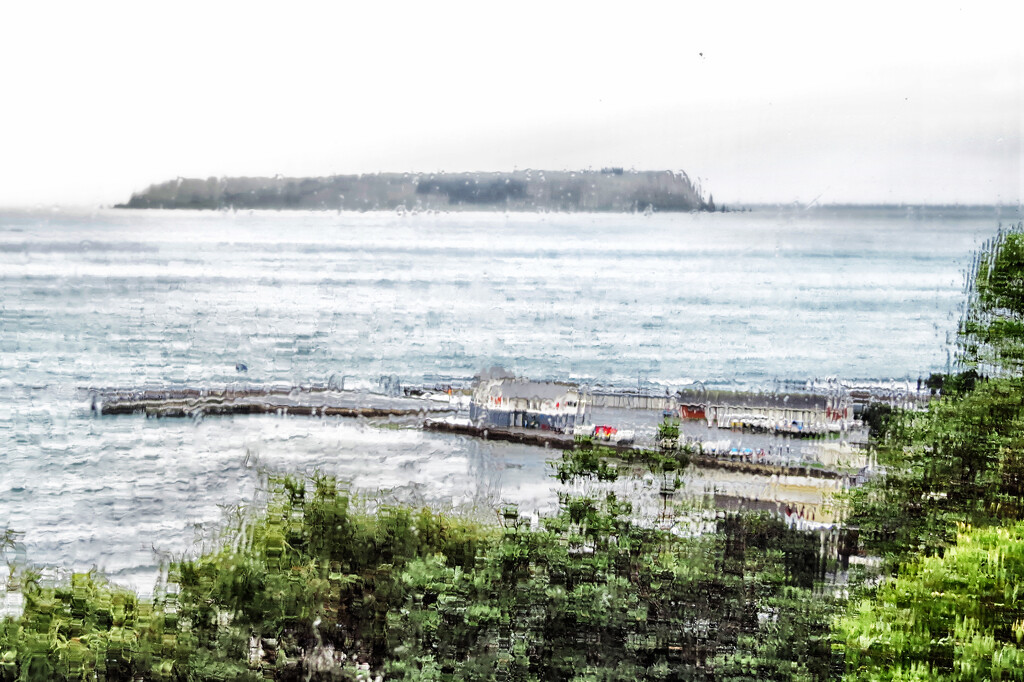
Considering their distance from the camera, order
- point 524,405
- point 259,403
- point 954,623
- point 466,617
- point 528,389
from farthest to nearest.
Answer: point 259,403, point 528,389, point 524,405, point 466,617, point 954,623

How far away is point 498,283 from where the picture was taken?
52.6 meters

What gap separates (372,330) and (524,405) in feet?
52.8

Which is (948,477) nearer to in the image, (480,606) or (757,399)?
(480,606)

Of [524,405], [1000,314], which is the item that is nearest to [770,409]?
[524,405]

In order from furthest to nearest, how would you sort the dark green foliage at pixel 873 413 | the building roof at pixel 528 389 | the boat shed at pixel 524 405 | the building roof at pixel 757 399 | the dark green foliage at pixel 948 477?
the building roof at pixel 757 399 → the building roof at pixel 528 389 → the boat shed at pixel 524 405 → the dark green foliage at pixel 873 413 → the dark green foliage at pixel 948 477

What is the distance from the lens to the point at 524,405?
30578mm

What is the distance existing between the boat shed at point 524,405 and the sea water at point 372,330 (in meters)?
1.87

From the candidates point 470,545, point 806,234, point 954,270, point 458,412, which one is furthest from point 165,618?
point 806,234

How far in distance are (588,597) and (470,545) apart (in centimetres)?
180

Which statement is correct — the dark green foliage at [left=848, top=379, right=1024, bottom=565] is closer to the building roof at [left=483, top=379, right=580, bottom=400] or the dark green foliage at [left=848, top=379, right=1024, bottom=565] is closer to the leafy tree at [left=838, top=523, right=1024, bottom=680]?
the leafy tree at [left=838, top=523, right=1024, bottom=680]

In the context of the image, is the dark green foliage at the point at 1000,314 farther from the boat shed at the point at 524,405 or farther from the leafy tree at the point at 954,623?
the boat shed at the point at 524,405


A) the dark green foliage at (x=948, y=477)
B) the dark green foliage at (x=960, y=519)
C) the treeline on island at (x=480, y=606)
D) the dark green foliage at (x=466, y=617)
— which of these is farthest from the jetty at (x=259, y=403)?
the dark green foliage at (x=466, y=617)

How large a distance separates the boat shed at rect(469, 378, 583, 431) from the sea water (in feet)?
6.14

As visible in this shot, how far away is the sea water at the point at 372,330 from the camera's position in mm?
26164
